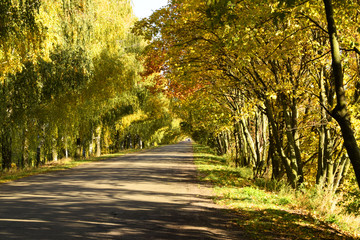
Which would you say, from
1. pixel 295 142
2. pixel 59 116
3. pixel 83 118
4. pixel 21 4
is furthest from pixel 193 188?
pixel 83 118

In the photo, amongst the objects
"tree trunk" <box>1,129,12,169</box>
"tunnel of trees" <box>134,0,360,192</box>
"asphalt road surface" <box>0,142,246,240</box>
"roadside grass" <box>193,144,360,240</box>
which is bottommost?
"roadside grass" <box>193,144,360,240</box>

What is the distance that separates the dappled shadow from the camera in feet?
22.9

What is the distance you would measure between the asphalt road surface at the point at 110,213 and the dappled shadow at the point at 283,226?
416mm

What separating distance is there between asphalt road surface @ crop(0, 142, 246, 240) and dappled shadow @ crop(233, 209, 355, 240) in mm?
416

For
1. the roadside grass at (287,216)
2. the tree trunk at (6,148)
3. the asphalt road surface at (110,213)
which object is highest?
the tree trunk at (6,148)

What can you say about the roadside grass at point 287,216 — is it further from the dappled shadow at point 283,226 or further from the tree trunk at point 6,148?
the tree trunk at point 6,148

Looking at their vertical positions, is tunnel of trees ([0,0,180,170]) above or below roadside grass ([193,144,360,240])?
above

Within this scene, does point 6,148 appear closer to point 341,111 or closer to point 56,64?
point 56,64

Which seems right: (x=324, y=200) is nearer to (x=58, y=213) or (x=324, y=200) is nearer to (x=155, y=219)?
(x=155, y=219)

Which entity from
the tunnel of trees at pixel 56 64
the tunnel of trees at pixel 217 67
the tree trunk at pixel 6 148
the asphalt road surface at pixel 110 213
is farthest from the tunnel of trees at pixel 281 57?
the tree trunk at pixel 6 148

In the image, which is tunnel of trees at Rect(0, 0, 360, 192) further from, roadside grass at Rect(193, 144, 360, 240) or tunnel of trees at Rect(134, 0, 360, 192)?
roadside grass at Rect(193, 144, 360, 240)

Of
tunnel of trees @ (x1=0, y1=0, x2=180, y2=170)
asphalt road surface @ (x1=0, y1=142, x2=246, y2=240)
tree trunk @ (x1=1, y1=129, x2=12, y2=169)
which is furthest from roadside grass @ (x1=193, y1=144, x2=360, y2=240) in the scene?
tree trunk @ (x1=1, y1=129, x2=12, y2=169)

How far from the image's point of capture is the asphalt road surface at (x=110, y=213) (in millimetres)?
6754

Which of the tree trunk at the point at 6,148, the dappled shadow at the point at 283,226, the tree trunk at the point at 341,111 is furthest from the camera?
the tree trunk at the point at 6,148
